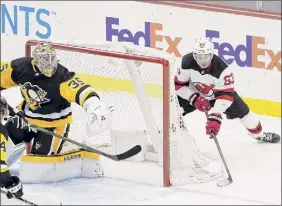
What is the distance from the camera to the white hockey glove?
568 centimetres

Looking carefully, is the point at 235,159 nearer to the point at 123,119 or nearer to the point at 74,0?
the point at 123,119

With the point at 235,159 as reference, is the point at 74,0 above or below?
above

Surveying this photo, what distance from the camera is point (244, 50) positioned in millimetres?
7113

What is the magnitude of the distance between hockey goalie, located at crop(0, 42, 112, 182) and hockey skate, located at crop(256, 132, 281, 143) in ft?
3.95

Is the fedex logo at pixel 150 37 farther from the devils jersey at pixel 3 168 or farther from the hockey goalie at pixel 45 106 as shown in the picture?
the devils jersey at pixel 3 168

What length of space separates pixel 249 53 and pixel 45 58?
5.70 ft

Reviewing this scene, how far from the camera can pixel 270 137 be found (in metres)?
6.84

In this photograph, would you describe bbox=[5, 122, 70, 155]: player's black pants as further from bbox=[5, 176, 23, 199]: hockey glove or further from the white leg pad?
bbox=[5, 176, 23, 199]: hockey glove

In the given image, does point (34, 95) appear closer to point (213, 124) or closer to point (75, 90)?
point (75, 90)

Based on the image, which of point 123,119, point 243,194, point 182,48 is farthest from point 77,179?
point 182,48

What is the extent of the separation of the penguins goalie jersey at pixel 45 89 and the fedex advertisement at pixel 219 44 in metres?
1.38

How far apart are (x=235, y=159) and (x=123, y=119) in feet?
2.34

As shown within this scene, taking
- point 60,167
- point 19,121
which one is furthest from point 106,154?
point 19,121

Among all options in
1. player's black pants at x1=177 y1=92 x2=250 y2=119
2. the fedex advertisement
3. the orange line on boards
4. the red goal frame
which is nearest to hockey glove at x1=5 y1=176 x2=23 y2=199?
the red goal frame
